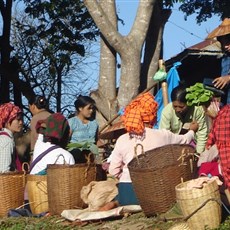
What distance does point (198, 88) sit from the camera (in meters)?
9.12

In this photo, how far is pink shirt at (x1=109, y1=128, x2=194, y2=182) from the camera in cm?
822

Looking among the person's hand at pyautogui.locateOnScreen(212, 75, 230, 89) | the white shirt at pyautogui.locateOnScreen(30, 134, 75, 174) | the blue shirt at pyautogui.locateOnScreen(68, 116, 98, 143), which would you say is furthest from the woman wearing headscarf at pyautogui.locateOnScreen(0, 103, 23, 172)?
the person's hand at pyautogui.locateOnScreen(212, 75, 230, 89)

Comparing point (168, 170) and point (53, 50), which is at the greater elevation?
point (53, 50)

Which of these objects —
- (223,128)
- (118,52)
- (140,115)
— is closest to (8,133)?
(140,115)

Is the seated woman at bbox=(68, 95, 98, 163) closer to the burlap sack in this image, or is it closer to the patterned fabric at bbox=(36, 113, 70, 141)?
the patterned fabric at bbox=(36, 113, 70, 141)

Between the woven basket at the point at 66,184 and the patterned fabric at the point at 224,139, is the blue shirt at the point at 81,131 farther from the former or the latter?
the patterned fabric at the point at 224,139

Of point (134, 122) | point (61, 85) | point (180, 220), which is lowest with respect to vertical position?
point (180, 220)

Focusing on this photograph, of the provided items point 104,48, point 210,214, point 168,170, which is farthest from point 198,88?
point 104,48

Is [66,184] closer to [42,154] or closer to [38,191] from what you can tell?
[38,191]

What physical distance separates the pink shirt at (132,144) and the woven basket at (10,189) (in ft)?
4.58

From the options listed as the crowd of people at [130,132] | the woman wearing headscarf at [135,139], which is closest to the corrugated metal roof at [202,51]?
the crowd of people at [130,132]

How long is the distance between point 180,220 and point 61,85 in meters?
23.3

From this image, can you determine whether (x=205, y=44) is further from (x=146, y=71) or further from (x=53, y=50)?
(x=53, y=50)

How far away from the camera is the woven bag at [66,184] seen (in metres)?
8.50
